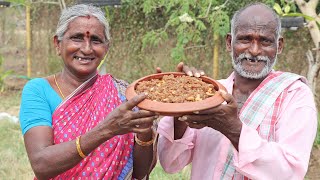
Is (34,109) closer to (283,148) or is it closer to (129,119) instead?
(129,119)

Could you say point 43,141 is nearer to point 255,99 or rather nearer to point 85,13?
point 85,13

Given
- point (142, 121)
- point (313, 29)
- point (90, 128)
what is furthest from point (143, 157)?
Answer: point (313, 29)

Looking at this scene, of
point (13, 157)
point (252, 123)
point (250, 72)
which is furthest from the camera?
point (13, 157)

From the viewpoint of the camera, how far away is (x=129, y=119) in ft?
6.31

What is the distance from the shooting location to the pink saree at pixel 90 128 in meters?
2.20

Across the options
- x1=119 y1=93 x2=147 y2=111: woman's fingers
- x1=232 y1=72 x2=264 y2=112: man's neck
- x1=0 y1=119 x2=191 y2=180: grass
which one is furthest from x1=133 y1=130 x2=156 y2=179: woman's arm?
x1=0 y1=119 x2=191 y2=180: grass

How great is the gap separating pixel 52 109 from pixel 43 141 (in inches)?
7.7

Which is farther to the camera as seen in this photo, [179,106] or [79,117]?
[79,117]

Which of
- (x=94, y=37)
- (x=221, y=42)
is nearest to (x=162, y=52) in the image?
(x=221, y=42)

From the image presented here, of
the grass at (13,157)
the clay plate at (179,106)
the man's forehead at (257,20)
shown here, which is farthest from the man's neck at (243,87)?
the grass at (13,157)

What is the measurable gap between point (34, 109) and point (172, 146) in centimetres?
68

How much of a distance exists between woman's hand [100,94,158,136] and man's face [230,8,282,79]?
0.59m

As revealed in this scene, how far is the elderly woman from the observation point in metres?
2.09

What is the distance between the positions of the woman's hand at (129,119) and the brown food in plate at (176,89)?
74mm
